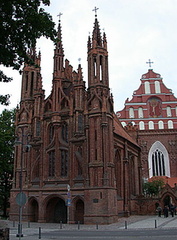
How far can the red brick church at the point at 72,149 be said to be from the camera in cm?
2845

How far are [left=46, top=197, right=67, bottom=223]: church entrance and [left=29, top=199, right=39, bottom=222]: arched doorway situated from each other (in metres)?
1.76

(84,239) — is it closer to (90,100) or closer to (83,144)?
(83,144)

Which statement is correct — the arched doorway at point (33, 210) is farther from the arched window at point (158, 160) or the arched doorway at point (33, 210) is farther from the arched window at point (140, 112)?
the arched window at point (140, 112)

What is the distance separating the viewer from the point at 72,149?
100 feet

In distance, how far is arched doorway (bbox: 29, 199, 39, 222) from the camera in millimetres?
31250

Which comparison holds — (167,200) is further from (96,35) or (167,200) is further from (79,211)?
(96,35)

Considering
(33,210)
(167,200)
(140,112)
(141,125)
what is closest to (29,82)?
(33,210)

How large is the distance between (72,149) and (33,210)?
26.6 feet

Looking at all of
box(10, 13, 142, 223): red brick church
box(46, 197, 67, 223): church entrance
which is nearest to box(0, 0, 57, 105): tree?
box(10, 13, 142, 223): red brick church

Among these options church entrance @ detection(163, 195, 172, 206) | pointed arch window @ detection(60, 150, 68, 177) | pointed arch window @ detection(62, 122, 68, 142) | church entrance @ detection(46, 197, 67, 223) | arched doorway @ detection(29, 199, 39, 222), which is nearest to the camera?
church entrance @ detection(46, 197, 67, 223)

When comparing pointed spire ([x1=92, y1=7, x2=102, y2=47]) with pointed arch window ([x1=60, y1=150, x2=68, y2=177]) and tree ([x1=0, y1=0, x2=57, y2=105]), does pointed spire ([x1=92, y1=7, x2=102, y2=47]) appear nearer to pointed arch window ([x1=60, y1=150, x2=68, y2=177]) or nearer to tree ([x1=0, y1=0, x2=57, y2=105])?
pointed arch window ([x1=60, y1=150, x2=68, y2=177])

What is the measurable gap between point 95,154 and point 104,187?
11.1 ft

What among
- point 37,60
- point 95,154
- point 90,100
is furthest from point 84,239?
point 37,60

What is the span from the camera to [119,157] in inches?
1464
